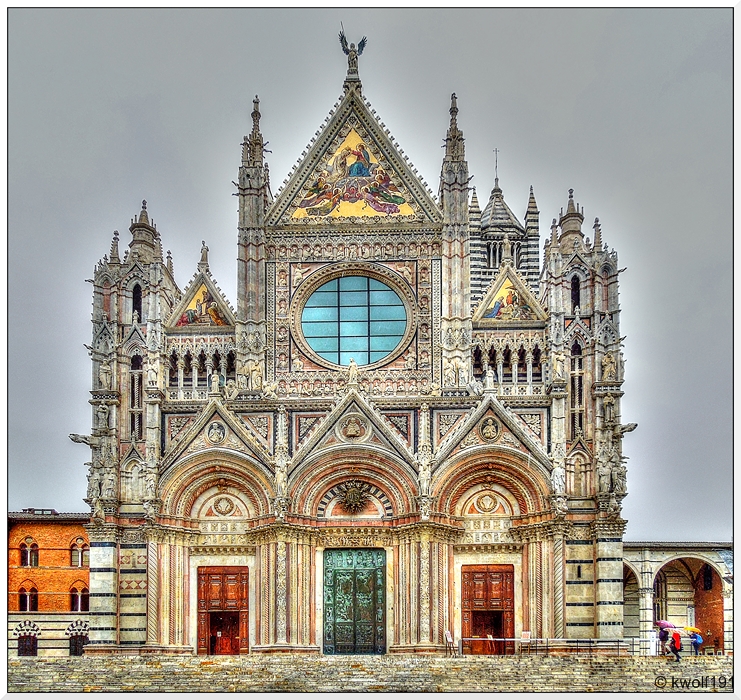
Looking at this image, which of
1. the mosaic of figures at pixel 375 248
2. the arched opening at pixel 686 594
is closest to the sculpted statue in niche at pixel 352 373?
the mosaic of figures at pixel 375 248

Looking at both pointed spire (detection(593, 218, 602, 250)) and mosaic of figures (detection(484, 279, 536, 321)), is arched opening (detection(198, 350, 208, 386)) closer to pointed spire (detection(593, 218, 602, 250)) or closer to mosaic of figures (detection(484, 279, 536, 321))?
mosaic of figures (detection(484, 279, 536, 321))

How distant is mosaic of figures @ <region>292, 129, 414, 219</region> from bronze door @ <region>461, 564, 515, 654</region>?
1159cm

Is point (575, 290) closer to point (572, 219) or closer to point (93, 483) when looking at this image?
point (572, 219)

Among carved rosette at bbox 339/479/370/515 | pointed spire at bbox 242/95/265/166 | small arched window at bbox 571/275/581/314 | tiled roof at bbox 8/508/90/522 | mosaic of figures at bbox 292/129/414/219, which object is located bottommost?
tiled roof at bbox 8/508/90/522

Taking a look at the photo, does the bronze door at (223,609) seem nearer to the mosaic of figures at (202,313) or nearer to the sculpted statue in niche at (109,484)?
the sculpted statue in niche at (109,484)

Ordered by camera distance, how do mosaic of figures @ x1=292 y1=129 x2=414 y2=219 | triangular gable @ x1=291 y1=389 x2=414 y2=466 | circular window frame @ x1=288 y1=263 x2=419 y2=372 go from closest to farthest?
triangular gable @ x1=291 y1=389 x2=414 y2=466, circular window frame @ x1=288 y1=263 x2=419 y2=372, mosaic of figures @ x1=292 y1=129 x2=414 y2=219

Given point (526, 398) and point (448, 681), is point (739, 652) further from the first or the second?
point (526, 398)

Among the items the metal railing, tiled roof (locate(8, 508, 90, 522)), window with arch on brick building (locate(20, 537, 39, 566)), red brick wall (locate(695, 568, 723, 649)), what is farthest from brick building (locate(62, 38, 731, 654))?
red brick wall (locate(695, 568, 723, 649))

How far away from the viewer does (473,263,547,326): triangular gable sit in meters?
32.0

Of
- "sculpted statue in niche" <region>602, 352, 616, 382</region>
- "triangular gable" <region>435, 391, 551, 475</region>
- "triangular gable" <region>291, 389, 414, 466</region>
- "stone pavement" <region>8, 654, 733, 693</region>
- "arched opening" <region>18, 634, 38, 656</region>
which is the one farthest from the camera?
"arched opening" <region>18, 634, 38, 656</region>

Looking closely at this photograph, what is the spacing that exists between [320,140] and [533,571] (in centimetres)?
1525

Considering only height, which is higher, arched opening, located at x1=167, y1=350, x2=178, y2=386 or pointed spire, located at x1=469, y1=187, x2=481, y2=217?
pointed spire, located at x1=469, y1=187, x2=481, y2=217

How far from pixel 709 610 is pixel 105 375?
95.6 ft

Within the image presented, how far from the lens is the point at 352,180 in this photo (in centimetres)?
3319
